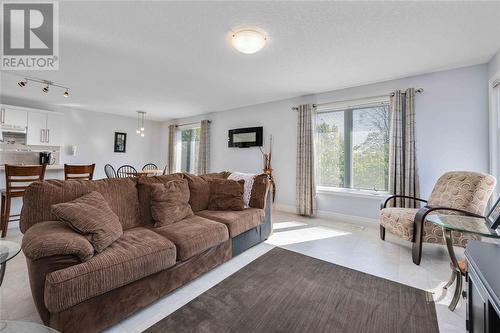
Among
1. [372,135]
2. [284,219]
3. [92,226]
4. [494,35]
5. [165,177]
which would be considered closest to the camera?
[92,226]

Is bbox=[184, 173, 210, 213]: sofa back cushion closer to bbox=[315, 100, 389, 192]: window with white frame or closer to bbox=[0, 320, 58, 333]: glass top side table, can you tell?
bbox=[0, 320, 58, 333]: glass top side table

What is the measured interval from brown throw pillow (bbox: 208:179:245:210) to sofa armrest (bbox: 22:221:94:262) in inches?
61.1

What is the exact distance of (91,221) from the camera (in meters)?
1.55

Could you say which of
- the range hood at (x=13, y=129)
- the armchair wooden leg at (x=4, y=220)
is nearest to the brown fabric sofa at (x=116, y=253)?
the armchair wooden leg at (x=4, y=220)

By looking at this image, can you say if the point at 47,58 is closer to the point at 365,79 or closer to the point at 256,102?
the point at 256,102

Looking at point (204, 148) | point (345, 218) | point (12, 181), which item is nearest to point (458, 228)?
point (345, 218)

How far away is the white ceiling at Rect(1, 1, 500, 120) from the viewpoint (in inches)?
75.9

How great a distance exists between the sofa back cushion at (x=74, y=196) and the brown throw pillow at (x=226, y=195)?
95 centimetres

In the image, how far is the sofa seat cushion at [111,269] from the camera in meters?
1.19

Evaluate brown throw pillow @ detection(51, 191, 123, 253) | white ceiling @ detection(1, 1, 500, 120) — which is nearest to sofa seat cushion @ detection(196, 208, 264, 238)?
brown throw pillow @ detection(51, 191, 123, 253)

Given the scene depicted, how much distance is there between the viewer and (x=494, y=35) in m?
2.28

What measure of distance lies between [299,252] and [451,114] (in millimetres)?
3000

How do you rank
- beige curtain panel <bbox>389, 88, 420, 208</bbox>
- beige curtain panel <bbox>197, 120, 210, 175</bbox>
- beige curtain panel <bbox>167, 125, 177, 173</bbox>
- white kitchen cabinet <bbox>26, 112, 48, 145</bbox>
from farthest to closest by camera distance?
1. beige curtain panel <bbox>167, 125, 177, 173</bbox>
2. beige curtain panel <bbox>197, 120, 210, 175</bbox>
3. white kitchen cabinet <bbox>26, 112, 48, 145</bbox>
4. beige curtain panel <bbox>389, 88, 420, 208</bbox>

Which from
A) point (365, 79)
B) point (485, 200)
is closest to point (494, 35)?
point (365, 79)
